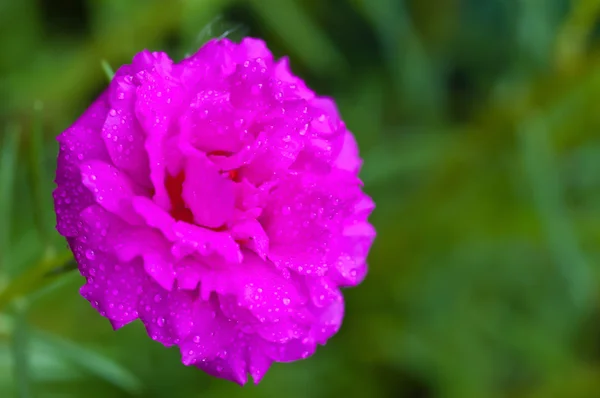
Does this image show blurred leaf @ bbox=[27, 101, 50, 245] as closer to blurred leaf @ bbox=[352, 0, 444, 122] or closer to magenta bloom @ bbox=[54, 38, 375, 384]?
magenta bloom @ bbox=[54, 38, 375, 384]

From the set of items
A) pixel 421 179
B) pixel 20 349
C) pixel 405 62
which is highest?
pixel 20 349

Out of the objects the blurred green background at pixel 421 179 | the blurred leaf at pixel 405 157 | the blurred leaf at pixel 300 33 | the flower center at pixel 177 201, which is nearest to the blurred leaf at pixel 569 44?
the blurred green background at pixel 421 179

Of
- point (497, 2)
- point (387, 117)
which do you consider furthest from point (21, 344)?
point (497, 2)

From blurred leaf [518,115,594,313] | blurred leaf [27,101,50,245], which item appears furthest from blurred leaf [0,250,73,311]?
blurred leaf [518,115,594,313]

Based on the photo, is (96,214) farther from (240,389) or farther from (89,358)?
(240,389)

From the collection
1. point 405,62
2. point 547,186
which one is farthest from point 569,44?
point 405,62

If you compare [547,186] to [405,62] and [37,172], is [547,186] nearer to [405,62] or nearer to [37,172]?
[405,62]
